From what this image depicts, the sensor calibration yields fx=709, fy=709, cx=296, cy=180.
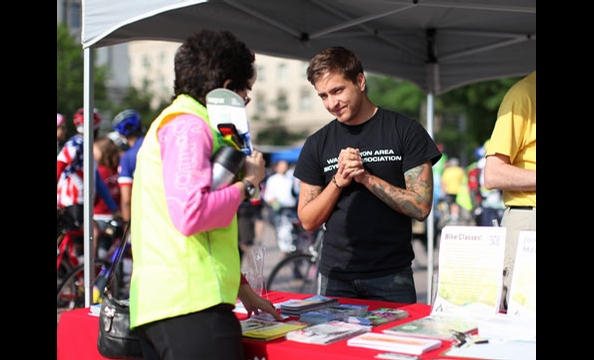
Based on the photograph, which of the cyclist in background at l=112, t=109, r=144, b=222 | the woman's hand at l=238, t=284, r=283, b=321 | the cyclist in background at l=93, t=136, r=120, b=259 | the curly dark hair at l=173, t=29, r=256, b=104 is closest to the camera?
the curly dark hair at l=173, t=29, r=256, b=104

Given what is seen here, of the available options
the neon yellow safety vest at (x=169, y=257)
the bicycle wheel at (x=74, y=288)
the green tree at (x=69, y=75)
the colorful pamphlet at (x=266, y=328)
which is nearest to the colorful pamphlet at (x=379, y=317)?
the colorful pamphlet at (x=266, y=328)

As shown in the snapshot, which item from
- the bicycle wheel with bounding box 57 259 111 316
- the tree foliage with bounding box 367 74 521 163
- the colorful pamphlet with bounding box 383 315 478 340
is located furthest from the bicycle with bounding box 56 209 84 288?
the tree foliage with bounding box 367 74 521 163

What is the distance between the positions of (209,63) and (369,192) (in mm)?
1353

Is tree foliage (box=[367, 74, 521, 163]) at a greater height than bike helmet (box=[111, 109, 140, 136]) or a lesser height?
greater

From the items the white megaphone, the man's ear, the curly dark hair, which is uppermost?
the man's ear

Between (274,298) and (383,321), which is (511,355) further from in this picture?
(274,298)

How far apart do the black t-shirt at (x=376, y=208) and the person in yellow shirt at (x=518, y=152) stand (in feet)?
1.01

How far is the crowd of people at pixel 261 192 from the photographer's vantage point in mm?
1938

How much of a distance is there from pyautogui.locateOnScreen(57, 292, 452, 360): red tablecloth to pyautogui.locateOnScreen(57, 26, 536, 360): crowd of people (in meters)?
0.21

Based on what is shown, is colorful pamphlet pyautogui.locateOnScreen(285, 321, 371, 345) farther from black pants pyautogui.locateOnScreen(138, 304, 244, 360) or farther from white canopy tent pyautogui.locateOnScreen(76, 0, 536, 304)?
white canopy tent pyautogui.locateOnScreen(76, 0, 536, 304)

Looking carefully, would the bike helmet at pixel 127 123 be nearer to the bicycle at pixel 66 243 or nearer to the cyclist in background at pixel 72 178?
the cyclist in background at pixel 72 178

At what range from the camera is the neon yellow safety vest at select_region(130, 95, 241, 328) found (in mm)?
1944
